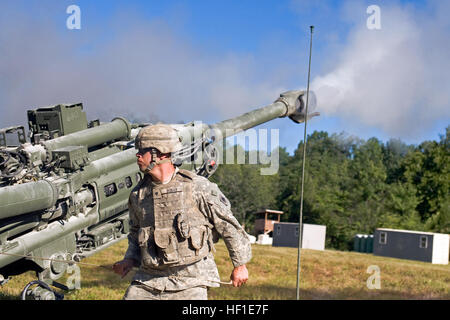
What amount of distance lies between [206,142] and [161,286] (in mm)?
6827

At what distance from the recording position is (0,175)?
8.76 metres

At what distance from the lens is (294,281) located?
1520cm

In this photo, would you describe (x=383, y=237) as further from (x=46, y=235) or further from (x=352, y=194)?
(x=46, y=235)

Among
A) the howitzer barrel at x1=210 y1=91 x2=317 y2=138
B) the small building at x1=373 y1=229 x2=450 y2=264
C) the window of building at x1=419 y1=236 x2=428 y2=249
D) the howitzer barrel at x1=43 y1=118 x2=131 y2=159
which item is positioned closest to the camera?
the howitzer barrel at x1=43 y1=118 x2=131 y2=159

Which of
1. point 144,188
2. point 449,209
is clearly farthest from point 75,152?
point 449,209

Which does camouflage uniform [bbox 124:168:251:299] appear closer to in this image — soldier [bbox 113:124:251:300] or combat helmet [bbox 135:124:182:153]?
soldier [bbox 113:124:251:300]

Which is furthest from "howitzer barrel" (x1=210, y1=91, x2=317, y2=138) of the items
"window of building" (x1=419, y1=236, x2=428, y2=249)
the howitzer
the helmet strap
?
"window of building" (x1=419, y1=236, x2=428, y2=249)

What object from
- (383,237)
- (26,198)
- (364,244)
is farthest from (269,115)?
(364,244)

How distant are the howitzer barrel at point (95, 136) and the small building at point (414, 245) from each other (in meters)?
18.9

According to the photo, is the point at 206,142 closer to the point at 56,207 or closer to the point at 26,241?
the point at 56,207

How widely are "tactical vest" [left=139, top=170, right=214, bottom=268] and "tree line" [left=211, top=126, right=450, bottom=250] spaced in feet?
98.1

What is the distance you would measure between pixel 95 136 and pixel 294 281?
285 inches

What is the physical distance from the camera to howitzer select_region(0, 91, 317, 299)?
8.96 meters
